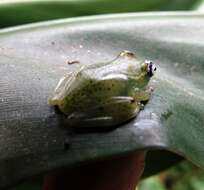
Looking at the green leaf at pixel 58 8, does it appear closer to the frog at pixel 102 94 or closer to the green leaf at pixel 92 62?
the green leaf at pixel 92 62

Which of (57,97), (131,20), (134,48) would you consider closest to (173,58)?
(134,48)

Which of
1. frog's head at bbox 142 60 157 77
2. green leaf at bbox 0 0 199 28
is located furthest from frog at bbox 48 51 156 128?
green leaf at bbox 0 0 199 28

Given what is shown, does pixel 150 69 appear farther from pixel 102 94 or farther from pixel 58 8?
pixel 58 8

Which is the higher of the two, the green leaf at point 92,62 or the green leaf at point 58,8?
the green leaf at point 92,62

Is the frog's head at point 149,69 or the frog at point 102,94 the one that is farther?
the frog's head at point 149,69

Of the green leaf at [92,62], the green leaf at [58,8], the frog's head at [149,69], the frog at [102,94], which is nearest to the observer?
the green leaf at [92,62]

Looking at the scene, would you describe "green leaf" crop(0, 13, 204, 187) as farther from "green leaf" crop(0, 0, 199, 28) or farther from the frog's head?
"green leaf" crop(0, 0, 199, 28)

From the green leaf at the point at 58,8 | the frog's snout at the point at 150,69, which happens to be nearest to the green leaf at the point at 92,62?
the frog's snout at the point at 150,69
